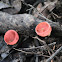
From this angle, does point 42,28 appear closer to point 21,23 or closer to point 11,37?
point 21,23

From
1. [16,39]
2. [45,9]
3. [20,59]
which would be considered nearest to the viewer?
[20,59]

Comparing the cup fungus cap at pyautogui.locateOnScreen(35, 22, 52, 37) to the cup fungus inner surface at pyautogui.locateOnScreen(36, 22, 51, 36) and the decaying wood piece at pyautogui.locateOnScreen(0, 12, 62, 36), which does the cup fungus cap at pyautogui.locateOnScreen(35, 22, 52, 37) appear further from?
the decaying wood piece at pyautogui.locateOnScreen(0, 12, 62, 36)

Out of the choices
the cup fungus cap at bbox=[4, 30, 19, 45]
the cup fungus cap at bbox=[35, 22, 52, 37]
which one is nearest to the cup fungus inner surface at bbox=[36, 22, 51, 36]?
the cup fungus cap at bbox=[35, 22, 52, 37]

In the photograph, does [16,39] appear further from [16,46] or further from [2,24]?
[2,24]

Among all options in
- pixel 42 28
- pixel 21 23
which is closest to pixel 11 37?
pixel 21 23

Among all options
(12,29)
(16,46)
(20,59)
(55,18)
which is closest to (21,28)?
(12,29)
